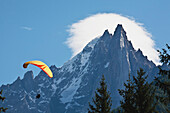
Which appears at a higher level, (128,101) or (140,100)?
(128,101)

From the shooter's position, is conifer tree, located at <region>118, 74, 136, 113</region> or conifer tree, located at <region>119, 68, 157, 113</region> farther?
conifer tree, located at <region>118, 74, 136, 113</region>

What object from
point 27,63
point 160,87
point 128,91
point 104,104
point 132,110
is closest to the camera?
point 160,87

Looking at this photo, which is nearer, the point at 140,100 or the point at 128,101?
the point at 140,100

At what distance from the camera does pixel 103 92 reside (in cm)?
3697

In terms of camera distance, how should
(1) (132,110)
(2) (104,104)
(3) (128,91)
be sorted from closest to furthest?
(1) (132,110) < (3) (128,91) < (2) (104,104)

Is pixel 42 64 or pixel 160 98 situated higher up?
pixel 42 64

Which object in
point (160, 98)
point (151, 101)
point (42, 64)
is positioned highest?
point (42, 64)

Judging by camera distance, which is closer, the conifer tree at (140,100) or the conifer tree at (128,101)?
the conifer tree at (140,100)

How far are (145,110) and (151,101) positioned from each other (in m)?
0.93

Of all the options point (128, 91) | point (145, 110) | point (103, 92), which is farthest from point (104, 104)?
point (145, 110)

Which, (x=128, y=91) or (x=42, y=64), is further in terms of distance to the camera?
(x=42, y=64)

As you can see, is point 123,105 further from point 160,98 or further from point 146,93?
point 160,98

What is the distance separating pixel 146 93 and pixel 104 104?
6.16 meters

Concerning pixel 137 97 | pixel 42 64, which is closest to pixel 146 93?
pixel 137 97
